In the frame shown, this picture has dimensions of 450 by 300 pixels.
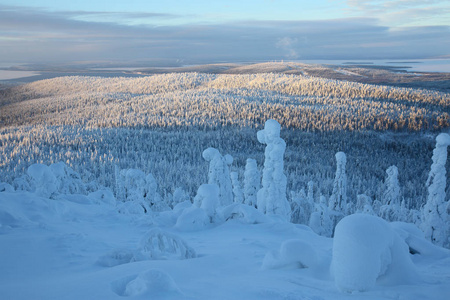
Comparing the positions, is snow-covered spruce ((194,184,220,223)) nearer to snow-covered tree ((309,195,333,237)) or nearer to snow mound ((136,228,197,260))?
snow mound ((136,228,197,260))

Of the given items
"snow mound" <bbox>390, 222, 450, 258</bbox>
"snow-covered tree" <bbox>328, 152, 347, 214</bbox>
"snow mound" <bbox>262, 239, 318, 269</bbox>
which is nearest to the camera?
"snow mound" <bbox>262, 239, 318, 269</bbox>

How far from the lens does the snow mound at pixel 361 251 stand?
3865 mm

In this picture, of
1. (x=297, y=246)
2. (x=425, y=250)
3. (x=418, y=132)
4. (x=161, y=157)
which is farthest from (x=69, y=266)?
(x=418, y=132)

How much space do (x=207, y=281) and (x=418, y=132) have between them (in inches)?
1502

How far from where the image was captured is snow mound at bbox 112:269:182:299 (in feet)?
12.1

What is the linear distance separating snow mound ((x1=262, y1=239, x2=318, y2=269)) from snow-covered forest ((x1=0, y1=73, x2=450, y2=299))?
0.02 metres

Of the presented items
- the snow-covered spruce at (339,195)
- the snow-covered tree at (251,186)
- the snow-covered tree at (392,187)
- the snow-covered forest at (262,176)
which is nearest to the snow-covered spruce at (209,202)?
the snow-covered forest at (262,176)

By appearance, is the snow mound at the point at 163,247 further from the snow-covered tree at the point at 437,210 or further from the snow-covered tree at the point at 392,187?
the snow-covered tree at the point at 392,187

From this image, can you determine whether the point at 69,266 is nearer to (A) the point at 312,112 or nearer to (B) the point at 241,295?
(B) the point at 241,295

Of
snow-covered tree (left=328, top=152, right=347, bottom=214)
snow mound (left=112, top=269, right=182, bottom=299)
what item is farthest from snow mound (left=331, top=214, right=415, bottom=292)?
snow-covered tree (left=328, top=152, right=347, bottom=214)

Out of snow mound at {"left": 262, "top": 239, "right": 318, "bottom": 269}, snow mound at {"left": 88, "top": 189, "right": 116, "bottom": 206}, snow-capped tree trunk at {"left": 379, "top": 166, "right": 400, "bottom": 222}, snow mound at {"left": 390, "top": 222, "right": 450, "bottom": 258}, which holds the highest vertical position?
snow mound at {"left": 262, "top": 239, "right": 318, "bottom": 269}

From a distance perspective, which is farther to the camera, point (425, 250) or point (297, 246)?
point (425, 250)

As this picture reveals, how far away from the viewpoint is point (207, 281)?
14.5 ft

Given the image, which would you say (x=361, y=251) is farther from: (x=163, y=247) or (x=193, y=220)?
(x=193, y=220)
